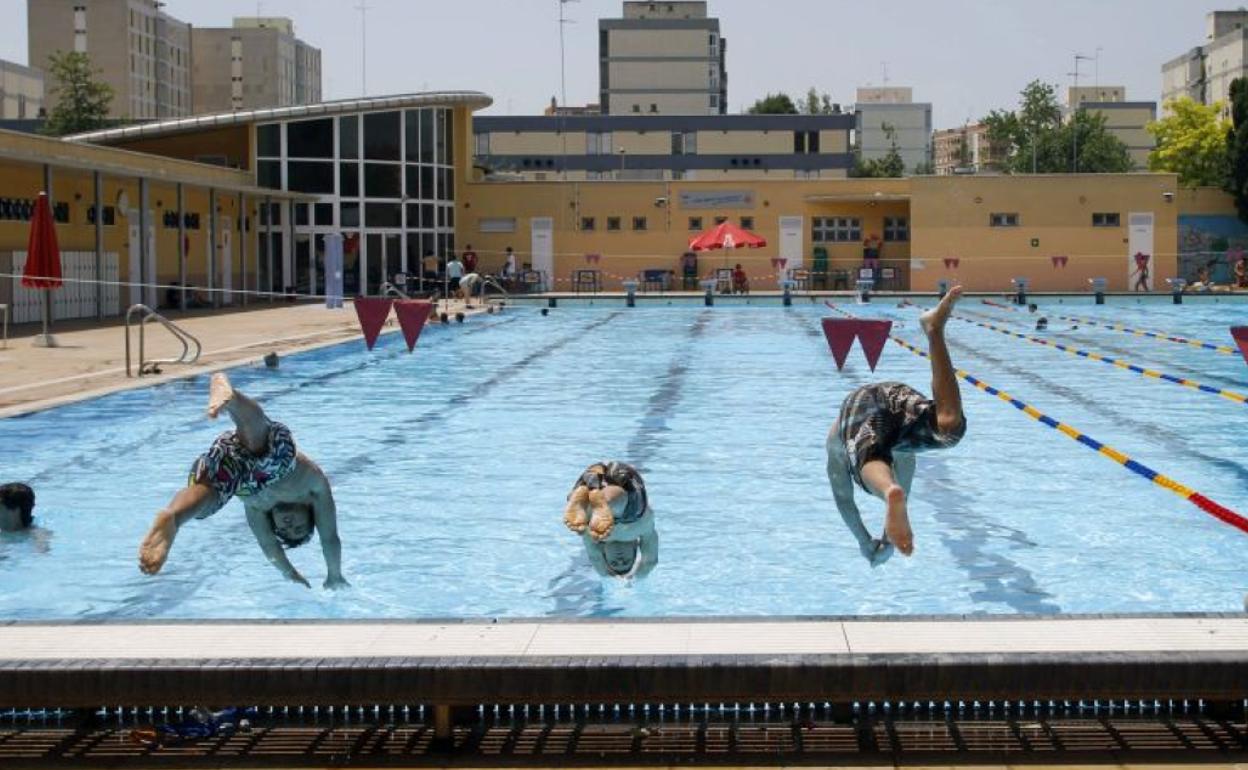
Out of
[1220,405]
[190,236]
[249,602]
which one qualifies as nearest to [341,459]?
[249,602]

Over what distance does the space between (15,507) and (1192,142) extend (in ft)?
235

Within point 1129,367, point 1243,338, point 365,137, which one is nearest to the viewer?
point 1243,338

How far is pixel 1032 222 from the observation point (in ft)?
152

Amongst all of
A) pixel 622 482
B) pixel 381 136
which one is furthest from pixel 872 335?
pixel 381 136

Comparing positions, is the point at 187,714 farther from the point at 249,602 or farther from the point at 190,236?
the point at 190,236

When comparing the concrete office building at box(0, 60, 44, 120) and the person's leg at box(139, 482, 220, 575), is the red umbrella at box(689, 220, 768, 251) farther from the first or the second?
the concrete office building at box(0, 60, 44, 120)

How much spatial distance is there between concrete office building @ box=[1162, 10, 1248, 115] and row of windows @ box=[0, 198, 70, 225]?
92.5 m

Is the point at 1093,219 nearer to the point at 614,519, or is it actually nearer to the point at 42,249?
the point at 42,249

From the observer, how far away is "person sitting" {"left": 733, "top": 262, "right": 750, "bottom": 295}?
4356 cm

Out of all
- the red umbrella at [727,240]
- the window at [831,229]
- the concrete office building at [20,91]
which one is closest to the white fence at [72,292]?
the red umbrella at [727,240]

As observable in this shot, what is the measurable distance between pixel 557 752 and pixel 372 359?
17613mm

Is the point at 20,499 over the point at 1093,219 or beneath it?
beneath

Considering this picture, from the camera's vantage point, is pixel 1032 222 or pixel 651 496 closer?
pixel 651 496

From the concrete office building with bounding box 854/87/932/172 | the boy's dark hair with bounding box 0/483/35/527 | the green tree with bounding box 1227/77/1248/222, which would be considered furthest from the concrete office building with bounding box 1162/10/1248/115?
the boy's dark hair with bounding box 0/483/35/527
